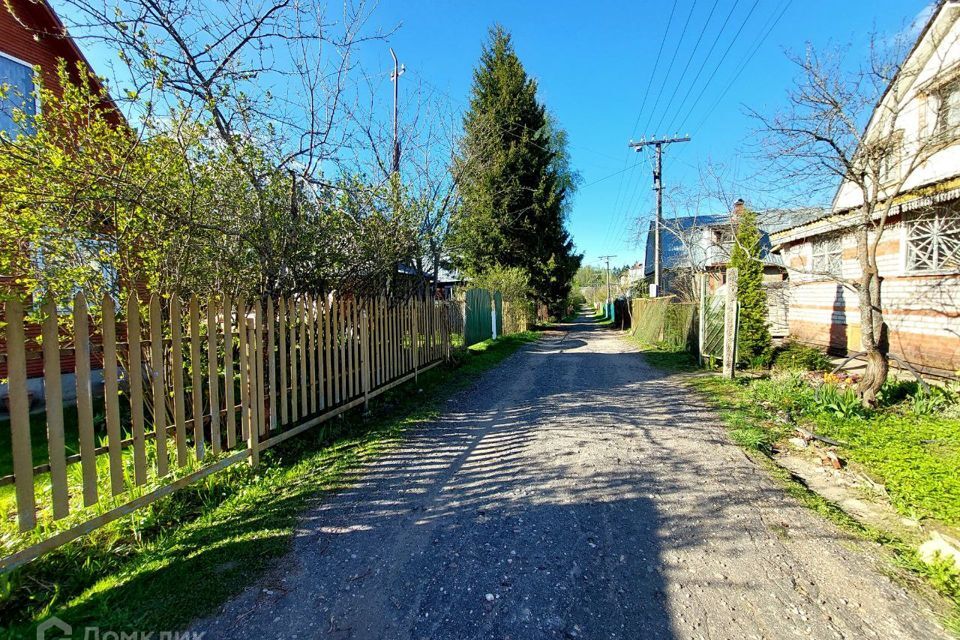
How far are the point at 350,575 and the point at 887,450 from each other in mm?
4976

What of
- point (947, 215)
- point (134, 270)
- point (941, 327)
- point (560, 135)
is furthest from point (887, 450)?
point (560, 135)

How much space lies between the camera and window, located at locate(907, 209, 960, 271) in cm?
637

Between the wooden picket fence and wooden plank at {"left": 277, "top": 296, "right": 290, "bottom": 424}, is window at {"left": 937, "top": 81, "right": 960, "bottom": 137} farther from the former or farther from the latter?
wooden plank at {"left": 277, "top": 296, "right": 290, "bottom": 424}

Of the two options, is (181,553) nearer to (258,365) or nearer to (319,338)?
(258,365)

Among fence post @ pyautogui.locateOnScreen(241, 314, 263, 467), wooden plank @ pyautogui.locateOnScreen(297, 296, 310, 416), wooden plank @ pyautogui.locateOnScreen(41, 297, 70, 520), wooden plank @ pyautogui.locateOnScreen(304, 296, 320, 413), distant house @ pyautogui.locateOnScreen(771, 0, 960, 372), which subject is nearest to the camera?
wooden plank @ pyautogui.locateOnScreen(41, 297, 70, 520)

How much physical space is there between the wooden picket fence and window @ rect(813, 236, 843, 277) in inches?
422

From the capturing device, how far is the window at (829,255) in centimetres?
952

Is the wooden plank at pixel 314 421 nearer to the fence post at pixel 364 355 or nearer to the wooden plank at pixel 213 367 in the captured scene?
the fence post at pixel 364 355

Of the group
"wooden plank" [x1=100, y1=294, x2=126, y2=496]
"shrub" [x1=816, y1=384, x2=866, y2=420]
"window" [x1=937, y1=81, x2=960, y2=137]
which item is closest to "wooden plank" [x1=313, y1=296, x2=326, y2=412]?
"wooden plank" [x1=100, y1=294, x2=126, y2=496]

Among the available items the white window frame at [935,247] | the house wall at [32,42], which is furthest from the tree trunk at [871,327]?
the house wall at [32,42]

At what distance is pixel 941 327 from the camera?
647cm

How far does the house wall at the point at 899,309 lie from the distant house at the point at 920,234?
0.02 m
